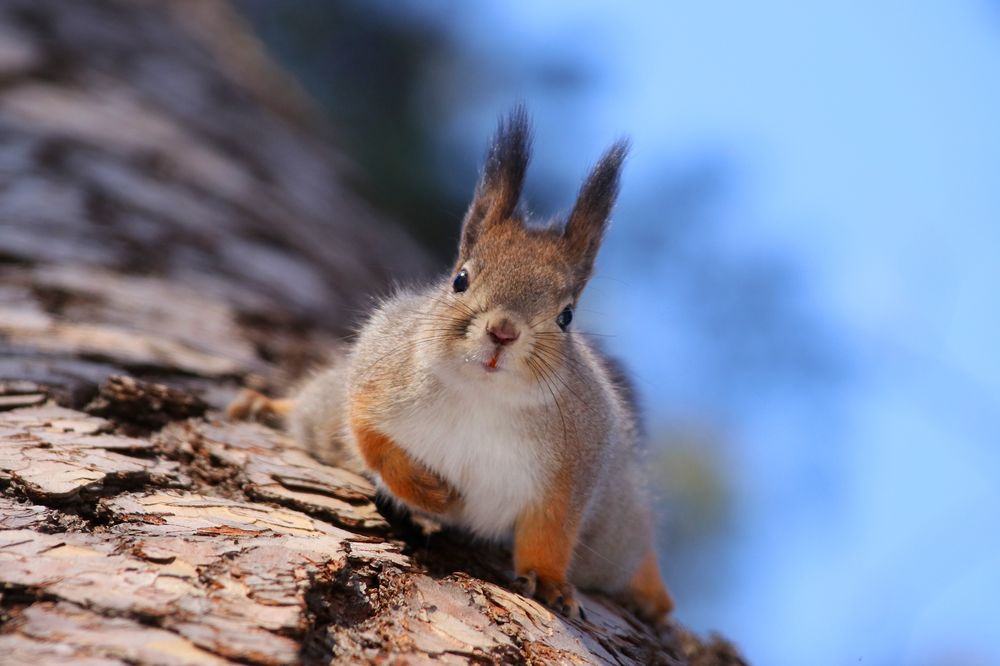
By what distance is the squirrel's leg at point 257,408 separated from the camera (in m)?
3.09

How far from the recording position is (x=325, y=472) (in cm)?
283

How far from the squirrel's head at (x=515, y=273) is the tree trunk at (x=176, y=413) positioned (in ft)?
1.75

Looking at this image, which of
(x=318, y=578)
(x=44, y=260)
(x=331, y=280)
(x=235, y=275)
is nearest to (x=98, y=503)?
(x=318, y=578)

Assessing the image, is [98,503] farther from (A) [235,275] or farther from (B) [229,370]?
(A) [235,275]

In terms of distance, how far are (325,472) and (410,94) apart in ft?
15.0

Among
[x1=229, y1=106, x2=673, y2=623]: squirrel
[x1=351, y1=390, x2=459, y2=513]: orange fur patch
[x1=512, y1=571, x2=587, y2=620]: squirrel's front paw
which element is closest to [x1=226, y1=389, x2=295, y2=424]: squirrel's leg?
[x1=229, y1=106, x2=673, y2=623]: squirrel

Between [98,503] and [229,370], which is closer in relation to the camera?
[98,503]

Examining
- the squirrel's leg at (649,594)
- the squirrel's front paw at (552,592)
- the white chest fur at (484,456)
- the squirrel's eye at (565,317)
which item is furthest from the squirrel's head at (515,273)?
the squirrel's leg at (649,594)

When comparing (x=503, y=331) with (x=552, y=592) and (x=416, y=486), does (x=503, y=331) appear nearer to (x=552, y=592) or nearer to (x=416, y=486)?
(x=416, y=486)

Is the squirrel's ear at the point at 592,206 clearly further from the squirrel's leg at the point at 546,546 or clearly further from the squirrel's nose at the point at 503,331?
the squirrel's leg at the point at 546,546

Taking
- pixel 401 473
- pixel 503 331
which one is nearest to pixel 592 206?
pixel 503 331

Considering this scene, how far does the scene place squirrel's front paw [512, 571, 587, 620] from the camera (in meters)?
2.45

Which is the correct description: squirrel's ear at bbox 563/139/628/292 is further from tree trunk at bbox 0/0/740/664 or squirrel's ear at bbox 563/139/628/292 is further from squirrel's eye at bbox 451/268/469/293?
tree trunk at bbox 0/0/740/664

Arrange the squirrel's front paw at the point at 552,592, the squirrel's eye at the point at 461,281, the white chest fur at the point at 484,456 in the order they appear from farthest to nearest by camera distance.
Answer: the squirrel's eye at the point at 461,281, the white chest fur at the point at 484,456, the squirrel's front paw at the point at 552,592
